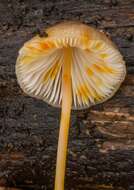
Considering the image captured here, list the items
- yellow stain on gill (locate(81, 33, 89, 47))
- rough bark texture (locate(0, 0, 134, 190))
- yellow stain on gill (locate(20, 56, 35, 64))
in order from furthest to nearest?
rough bark texture (locate(0, 0, 134, 190)), yellow stain on gill (locate(20, 56, 35, 64)), yellow stain on gill (locate(81, 33, 89, 47))

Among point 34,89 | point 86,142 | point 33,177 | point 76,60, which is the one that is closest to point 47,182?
point 33,177

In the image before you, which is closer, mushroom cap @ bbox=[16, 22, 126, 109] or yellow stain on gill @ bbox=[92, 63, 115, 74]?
mushroom cap @ bbox=[16, 22, 126, 109]

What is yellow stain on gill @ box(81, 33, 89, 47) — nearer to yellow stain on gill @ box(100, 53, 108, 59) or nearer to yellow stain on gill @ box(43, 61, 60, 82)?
yellow stain on gill @ box(100, 53, 108, 59)

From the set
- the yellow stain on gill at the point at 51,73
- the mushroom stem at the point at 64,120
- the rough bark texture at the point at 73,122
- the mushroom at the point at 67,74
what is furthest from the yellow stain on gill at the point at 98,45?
the yellow stain on gill at the point at 51,73

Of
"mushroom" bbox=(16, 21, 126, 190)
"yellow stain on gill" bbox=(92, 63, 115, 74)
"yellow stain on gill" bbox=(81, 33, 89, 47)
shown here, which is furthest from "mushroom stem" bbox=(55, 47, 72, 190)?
"yellow stain on gill" bbox=(81, 33, 89, 47)

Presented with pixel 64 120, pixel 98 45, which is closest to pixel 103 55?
pixel 98 45

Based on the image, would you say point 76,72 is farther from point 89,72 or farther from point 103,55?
point 103,55

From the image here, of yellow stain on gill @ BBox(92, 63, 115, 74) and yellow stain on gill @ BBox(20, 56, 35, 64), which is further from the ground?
yellow stain on gill @ BBox(20, 56, 35, 64)

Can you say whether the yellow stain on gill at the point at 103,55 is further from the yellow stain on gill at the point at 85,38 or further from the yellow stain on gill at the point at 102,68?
the yellow stain on gill at the point at 85,38
